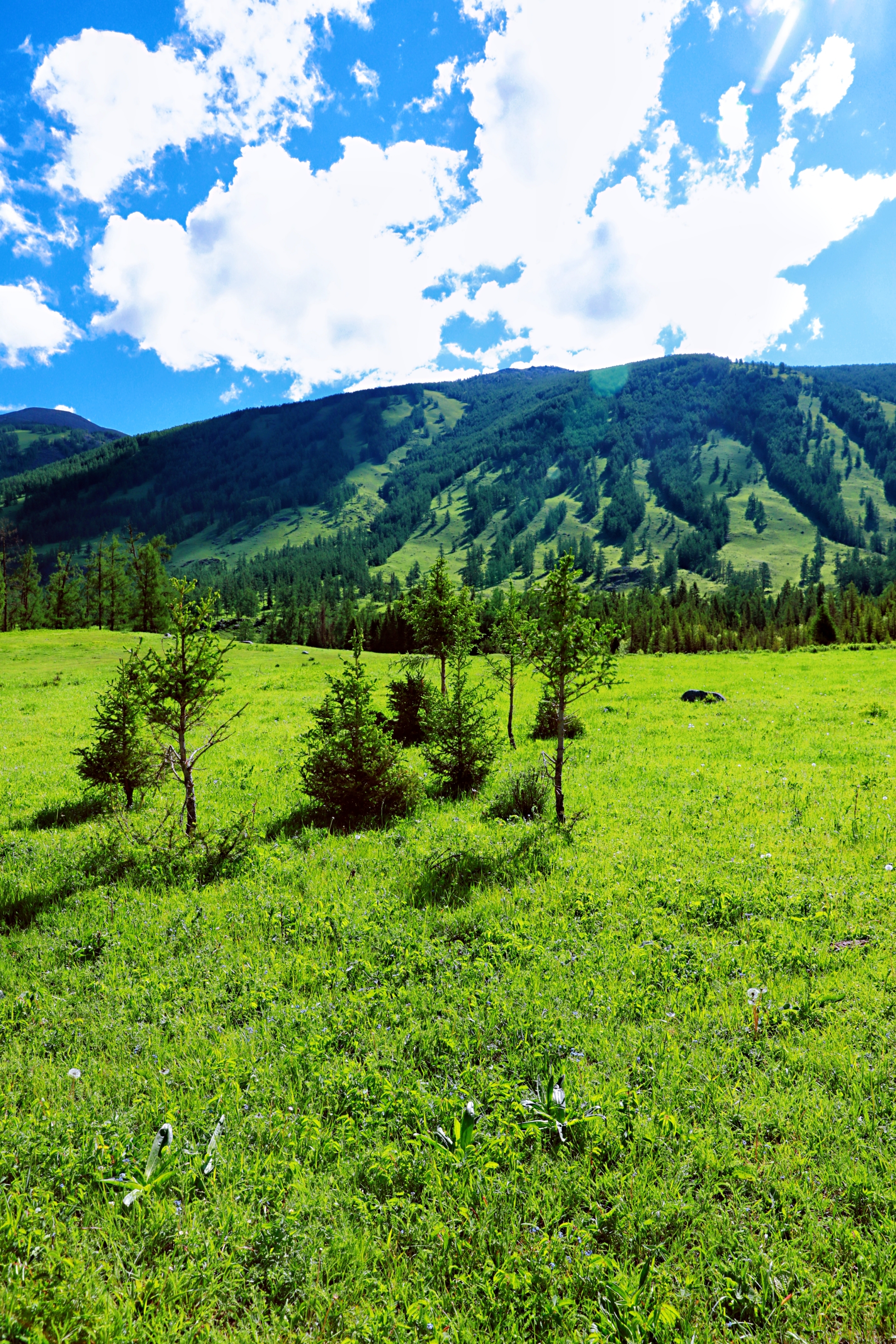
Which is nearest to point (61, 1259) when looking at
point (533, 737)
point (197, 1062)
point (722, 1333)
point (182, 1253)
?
point (182, 1253)

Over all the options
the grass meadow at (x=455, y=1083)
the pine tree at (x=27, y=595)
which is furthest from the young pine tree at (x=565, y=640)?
the pine tree at (x=27, y=595)

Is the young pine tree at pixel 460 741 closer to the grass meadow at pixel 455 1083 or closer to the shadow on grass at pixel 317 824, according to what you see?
the shadow on grass at pixel 317 824

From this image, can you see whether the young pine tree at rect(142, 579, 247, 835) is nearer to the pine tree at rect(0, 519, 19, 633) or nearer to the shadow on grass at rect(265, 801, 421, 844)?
the shadow on grass at rect(265, 801, 421, 844)

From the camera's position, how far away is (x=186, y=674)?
41.6 feet

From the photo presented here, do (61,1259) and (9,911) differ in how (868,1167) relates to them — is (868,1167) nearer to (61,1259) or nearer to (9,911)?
(61,1259)

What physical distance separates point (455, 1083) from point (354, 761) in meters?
8.98

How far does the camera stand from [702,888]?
9.84 m

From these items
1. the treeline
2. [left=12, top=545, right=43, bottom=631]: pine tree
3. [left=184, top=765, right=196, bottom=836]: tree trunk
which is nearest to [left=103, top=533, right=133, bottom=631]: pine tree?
the treeline

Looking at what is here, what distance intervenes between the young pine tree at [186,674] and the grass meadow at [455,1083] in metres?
2.01

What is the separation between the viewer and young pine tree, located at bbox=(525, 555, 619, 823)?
13.2 meters

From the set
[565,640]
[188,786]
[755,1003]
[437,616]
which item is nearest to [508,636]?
[437,616]

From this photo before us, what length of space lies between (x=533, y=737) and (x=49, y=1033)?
19722 mm

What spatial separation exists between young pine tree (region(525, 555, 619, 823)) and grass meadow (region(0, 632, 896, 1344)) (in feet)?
10.5

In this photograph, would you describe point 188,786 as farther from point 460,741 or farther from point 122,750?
point 460,741
